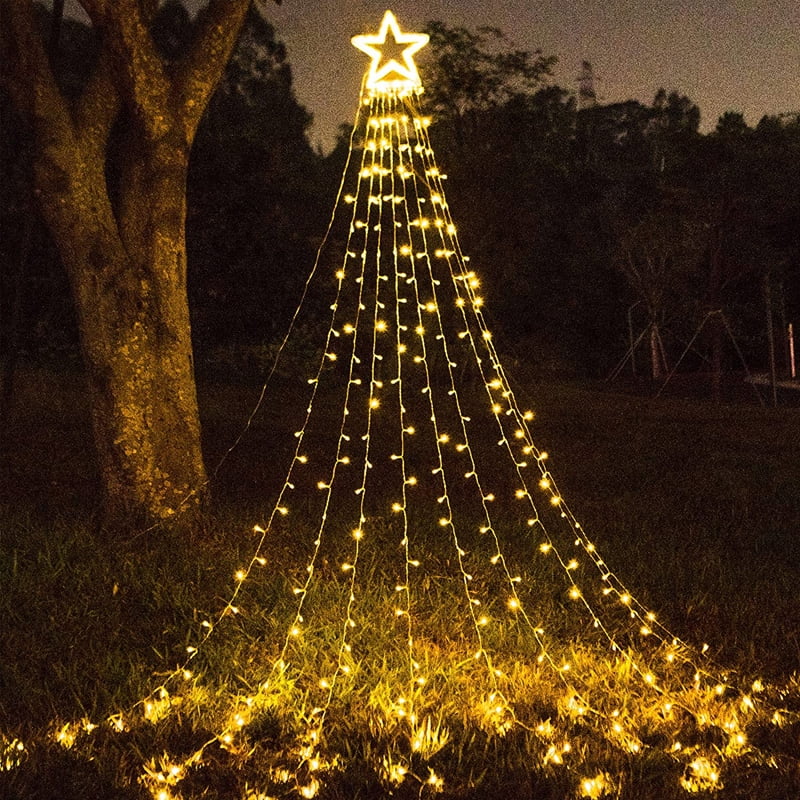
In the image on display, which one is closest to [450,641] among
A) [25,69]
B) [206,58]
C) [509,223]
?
[206,58]

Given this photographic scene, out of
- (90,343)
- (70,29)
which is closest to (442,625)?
(90,343)

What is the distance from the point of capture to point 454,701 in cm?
418

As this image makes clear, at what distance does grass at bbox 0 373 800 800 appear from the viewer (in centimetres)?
356

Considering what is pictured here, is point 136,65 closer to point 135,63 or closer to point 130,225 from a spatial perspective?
point 135,63

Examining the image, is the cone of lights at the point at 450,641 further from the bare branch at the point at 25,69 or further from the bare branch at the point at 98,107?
the bare branch at the point at 25,69

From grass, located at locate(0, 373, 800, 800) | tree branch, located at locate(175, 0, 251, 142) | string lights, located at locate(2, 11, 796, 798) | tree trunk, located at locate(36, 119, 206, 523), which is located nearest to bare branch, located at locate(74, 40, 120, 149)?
tree trunk, located at locate(36, 119, 206, 523)

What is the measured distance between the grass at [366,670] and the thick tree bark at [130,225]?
1.73 feet

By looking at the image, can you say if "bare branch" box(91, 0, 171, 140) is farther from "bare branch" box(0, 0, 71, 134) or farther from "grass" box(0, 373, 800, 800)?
"grass" box(0, 373, 800, 800)

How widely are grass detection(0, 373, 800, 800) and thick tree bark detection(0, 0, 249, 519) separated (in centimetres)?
53

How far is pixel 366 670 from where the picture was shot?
4.50 metres

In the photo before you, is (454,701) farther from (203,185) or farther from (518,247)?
(518,247)

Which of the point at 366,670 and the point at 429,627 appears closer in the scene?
the point at 366,670

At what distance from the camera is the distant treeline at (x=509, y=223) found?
46.8ft

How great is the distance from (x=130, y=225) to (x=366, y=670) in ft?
10.4
